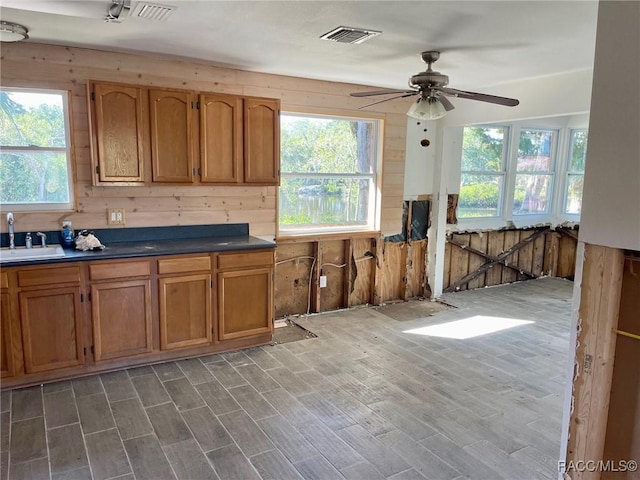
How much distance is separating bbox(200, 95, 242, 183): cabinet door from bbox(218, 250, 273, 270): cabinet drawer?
2.26 feet

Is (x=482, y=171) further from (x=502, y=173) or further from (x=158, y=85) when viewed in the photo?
(x=158, y=85)

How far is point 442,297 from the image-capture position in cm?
583

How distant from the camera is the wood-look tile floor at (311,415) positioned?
244cm

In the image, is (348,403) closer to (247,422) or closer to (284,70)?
(247,422)

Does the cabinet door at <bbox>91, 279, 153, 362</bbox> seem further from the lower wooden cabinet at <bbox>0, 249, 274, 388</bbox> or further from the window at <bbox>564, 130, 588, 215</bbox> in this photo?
the window at <bbox>564, 130, 588, 215</bbox>

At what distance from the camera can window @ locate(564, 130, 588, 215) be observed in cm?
693

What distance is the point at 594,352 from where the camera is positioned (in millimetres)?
1845

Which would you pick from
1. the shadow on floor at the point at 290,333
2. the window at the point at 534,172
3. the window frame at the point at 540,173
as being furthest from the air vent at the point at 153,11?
the window at the point at 534,172

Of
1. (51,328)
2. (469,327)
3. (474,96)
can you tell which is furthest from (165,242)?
(469,327)

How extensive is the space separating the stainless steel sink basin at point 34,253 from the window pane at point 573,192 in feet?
22.6

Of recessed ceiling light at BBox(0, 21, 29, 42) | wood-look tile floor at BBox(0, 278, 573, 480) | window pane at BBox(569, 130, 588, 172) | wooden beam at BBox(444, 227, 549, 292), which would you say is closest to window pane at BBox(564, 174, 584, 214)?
window pane at BBox(569, 130, 588, 172)

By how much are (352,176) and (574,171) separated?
405 centimetres

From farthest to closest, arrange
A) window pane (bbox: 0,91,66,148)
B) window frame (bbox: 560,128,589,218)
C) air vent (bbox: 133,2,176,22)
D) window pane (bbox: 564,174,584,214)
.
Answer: window pane (bbox: 564,174,584,214) → window frame (bbox: 560,128,589,218) → window pane (bbox: 0,91,66,148) → air vent (bbox: 133,2,176,22)

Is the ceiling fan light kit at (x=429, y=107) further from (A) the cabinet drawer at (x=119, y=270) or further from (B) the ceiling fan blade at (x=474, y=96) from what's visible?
(A) the cabinet drawer at (x=119, y=270)
